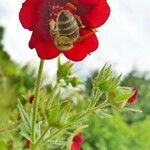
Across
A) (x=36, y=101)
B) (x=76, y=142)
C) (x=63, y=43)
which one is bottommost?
(x=76, y=142)

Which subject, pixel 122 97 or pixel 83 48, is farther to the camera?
pixel 122 97

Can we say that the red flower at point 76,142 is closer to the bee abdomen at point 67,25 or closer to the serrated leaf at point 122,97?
the serrated leaf at point 122,97

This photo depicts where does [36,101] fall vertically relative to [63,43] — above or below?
below

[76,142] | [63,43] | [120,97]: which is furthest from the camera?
[76,142]

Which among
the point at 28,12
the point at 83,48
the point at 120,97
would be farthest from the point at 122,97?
the point at 28,12

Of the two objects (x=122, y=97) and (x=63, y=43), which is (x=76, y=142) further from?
(x=63, y=43)

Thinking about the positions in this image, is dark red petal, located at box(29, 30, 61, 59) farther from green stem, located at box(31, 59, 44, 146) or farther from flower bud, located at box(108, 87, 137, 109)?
flower bud, located at box(108, 87, 137, 109)

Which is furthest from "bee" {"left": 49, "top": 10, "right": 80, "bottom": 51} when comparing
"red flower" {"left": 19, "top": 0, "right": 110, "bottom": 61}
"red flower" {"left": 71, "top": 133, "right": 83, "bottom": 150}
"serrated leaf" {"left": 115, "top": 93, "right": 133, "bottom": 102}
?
"red flower" {"left": 71, "top": 133, "right": 83, "bottom": 150}
